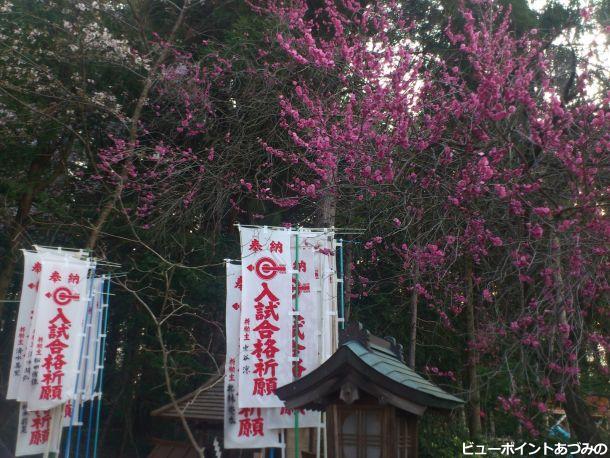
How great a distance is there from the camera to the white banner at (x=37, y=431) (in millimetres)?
8773

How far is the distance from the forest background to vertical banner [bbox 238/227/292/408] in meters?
0.71

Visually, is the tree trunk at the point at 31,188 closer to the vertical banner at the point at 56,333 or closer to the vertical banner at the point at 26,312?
the vertical banner at the point at 26,312

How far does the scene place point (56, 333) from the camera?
8.75m

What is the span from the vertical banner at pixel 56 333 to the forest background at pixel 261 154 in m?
1.23

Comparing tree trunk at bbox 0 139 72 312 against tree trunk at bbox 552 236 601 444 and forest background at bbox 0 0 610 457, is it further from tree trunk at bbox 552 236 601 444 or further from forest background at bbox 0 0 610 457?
tree trunk at bbox 552 236 601 444

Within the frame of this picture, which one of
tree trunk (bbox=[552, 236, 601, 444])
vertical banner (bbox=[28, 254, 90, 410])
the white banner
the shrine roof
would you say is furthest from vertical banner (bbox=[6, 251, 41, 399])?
tree trunk (bbox=[552, 236, 601, 444])

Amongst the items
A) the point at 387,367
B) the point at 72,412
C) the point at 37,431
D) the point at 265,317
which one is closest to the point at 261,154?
the point at 265,317

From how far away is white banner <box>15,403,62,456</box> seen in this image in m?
8.77

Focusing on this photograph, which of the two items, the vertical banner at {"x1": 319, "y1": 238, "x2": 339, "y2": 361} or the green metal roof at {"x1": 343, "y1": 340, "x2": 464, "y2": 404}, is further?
the vertical banner at {"x1": 319, "y1": 238, "x2": 339, "y2": 361}

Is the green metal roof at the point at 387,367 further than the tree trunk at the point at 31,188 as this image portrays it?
No

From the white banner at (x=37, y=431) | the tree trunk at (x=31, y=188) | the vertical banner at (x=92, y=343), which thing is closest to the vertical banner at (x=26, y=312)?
the white banner at (x=37, y=431)

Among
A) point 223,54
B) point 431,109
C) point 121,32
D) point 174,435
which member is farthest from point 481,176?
point 174,435

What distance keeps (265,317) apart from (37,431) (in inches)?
178

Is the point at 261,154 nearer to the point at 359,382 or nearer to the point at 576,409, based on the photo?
the point at 359,382
